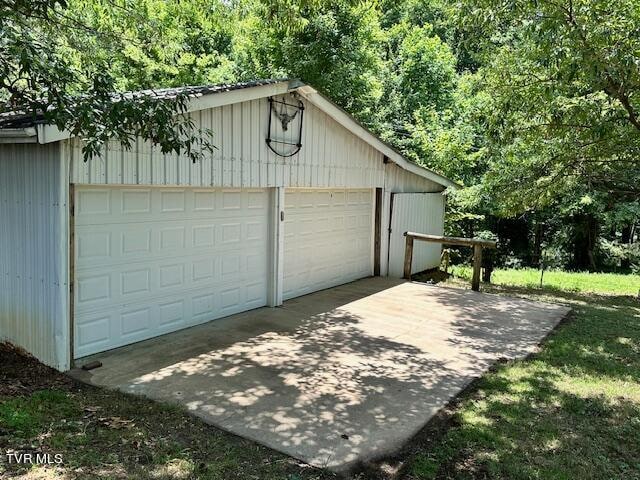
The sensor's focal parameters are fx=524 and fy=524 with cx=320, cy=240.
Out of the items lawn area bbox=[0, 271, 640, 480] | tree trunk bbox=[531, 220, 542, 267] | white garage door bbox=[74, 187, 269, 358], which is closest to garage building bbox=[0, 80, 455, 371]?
white garage door bbox=[74, 187, 269, 358]

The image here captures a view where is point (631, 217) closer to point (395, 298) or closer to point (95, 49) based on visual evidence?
point (395, 298)

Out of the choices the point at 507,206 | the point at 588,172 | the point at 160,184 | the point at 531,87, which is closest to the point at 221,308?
the point at 160,184

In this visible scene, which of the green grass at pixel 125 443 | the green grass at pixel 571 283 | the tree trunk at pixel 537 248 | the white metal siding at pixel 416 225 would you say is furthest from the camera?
the tree trunk at pixel 537 248

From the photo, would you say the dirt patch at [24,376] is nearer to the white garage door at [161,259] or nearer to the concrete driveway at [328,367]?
the concrete driveway at [328,367]

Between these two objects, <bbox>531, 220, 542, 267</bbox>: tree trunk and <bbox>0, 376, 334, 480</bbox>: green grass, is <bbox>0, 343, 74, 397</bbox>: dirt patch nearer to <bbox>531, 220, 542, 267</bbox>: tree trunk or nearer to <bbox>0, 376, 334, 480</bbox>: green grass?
<bbox>0, 376, 334, 480</bbox>: green grass

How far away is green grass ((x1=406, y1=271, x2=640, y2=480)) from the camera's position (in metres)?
3.56

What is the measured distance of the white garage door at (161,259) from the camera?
17.6 ft

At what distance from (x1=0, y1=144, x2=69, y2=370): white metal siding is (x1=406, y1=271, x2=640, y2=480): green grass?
11.7 ft

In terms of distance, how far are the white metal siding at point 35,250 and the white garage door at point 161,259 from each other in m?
0.26

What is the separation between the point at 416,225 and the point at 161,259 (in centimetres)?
697

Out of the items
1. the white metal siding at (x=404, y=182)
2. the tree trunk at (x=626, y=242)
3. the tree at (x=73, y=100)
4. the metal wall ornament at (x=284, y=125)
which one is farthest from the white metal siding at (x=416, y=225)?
the tree trunk at (x=626, y=242)

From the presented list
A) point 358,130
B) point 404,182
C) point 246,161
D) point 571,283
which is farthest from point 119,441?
point 571,283

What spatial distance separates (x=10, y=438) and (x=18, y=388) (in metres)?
1.03

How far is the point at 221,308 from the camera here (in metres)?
7.16
